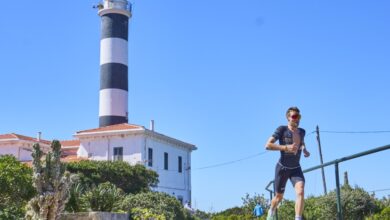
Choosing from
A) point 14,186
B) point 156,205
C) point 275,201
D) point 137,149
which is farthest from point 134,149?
point 275,201

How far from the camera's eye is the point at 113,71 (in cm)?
3841

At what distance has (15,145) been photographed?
3759 cm

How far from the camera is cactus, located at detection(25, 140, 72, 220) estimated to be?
760 cm

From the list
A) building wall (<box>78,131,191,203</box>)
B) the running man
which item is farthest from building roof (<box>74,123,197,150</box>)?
the running man

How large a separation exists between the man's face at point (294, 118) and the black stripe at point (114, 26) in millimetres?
35474

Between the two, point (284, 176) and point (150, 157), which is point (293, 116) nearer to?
point (284, 176)

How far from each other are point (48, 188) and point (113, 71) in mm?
31207

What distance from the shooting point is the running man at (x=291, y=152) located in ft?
16.6

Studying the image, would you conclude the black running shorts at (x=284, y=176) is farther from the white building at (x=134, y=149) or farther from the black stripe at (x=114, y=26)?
the black stripe at (x=114, y=26)

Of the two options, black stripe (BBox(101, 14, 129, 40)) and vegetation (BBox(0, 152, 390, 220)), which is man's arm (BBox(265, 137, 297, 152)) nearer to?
vegetation (BBox(0, 152, 390, 220))

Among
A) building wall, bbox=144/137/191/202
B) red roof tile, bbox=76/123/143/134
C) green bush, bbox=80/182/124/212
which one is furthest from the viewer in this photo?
building wall, bbox=144/137/191/202

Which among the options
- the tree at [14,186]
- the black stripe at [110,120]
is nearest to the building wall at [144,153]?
the black stripe at [110,120]

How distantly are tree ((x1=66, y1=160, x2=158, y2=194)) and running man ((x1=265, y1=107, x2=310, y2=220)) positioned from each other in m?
23.8

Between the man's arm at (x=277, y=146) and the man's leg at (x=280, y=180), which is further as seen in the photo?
the man's leg at (x=280, y=180)
